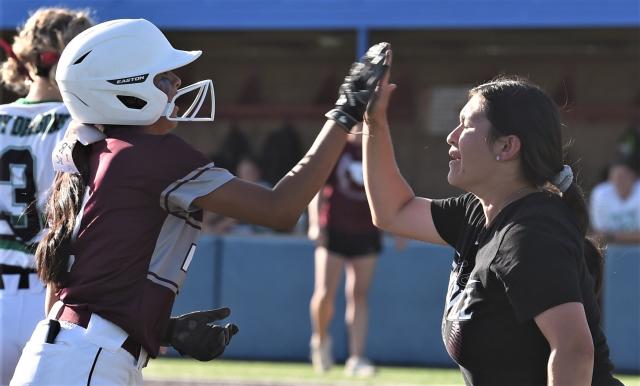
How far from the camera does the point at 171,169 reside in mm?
2992

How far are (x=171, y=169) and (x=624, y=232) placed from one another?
7.58 meters

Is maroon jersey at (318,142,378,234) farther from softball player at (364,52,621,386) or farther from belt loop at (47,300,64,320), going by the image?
belt loop at (47,300,64,320)

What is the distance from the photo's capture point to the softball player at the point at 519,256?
2848 mm

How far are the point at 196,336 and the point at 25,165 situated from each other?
1.32 metres

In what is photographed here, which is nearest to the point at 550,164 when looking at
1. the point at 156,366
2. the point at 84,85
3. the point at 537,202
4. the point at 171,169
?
the point at 537,202

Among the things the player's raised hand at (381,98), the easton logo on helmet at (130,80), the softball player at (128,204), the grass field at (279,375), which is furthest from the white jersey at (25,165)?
the grass field at (279,375)

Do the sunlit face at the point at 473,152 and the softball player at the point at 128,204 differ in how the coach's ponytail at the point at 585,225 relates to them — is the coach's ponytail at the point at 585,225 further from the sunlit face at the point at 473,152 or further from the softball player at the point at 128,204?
the softball player at the point at 128,204

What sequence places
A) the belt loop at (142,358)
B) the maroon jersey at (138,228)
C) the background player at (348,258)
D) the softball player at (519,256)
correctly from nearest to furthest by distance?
the softball player at (519,256)
the maroon jersey at (138,228)
the belt loop at (142,358)
the background player at (348,258)

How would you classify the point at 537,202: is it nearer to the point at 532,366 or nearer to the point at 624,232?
the point at 532,366

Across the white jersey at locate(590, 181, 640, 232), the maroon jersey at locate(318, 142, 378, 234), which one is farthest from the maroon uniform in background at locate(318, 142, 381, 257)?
the white jersey at locate(590, 181, 640, 232)

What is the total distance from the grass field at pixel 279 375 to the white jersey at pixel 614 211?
1.64 metres

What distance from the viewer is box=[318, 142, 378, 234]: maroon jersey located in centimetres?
896

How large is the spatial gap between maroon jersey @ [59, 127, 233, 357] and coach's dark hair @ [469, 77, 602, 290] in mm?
799

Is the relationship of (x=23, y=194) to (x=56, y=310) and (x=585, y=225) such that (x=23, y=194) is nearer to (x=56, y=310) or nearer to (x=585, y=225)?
(x=56, y=310)
